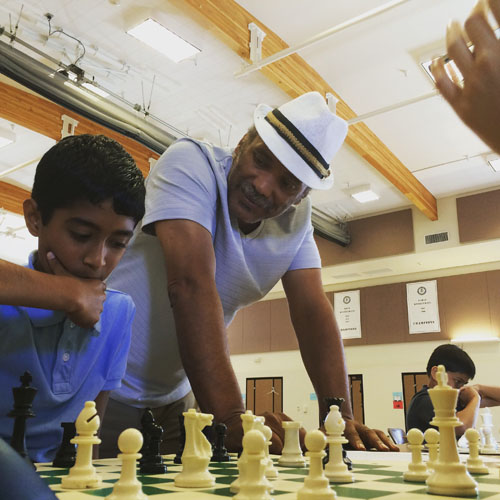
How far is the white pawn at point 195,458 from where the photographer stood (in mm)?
807

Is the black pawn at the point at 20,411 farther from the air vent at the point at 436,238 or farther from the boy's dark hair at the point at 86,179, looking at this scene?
the air vent at the point at 436,238

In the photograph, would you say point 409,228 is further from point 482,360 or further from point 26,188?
point 26,188

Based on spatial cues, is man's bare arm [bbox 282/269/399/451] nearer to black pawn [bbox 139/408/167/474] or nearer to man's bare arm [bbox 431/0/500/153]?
black pawn [bbox 139/408/167/474]

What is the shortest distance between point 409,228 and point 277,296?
10.8 ft

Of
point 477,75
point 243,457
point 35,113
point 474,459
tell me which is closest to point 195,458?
point 243,457

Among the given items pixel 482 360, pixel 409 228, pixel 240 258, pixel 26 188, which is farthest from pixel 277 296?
pixel 240 258

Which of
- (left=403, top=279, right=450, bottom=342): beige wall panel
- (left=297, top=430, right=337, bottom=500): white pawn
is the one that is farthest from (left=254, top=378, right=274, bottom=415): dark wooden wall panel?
(left=297, top=430, right=337, bottom=500): white pawn

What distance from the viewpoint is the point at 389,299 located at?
969 centimetres

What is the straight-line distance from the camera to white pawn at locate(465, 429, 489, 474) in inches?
42.7

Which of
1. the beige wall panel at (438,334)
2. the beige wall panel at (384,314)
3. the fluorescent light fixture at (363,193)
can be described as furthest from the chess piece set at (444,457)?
the beige wall panel at (384,314)

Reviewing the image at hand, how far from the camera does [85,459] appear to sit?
829 millimetres

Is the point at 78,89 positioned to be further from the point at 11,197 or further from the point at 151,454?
the point at 151,454

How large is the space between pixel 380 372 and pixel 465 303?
185 cm

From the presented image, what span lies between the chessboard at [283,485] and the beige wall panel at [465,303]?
8.17 meters
